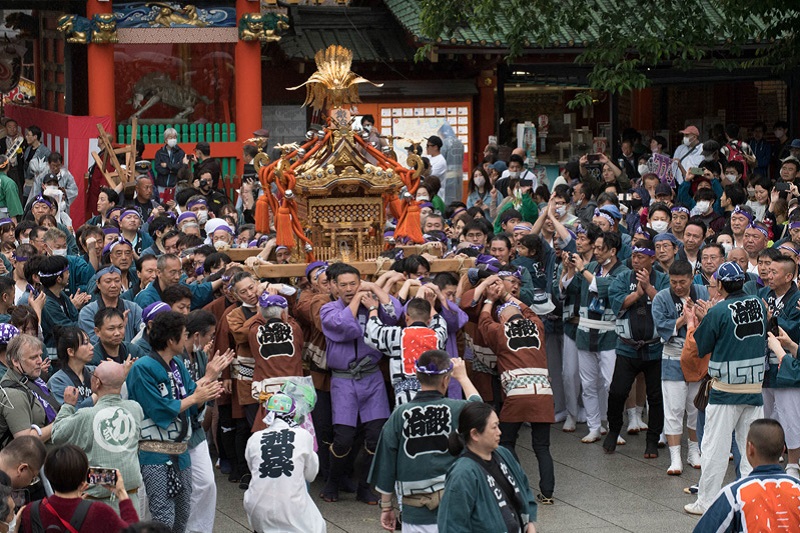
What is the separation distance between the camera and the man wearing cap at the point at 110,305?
977cm

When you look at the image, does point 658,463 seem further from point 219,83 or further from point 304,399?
point 219,83

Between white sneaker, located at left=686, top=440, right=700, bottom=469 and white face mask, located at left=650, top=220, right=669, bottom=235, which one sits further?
white face mask, located at left=650, top=220, right=669, bottom=235

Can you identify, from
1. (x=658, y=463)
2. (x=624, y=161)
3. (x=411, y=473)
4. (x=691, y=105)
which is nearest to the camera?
(x=411, y=473)

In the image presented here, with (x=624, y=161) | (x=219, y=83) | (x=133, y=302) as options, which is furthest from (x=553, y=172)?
(x=133, y=302)

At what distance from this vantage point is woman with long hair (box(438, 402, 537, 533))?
628 centimetres

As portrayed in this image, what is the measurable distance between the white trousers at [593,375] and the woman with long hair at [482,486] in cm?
497

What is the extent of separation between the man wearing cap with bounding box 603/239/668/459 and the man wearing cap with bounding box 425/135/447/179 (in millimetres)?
7019

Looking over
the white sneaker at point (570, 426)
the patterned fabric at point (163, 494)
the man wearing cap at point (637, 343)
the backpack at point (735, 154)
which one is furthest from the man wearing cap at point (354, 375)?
the backpack at point (735, 154)

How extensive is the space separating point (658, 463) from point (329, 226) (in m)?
3.45

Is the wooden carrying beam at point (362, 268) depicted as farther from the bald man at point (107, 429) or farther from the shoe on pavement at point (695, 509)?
the bald man at point (107, 429)

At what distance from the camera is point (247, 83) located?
20.5 m

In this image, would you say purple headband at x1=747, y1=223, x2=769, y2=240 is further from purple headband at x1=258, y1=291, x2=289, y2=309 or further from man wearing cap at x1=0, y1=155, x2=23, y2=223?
man wearing cap at x1=0, y1=155, x2=23, y2=223

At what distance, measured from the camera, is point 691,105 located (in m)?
23.5

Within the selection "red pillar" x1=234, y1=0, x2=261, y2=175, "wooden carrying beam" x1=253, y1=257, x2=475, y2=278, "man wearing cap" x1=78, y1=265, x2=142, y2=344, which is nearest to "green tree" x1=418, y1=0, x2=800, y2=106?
"red pillar" x1=234, y1=0, x2=261, y2=175
